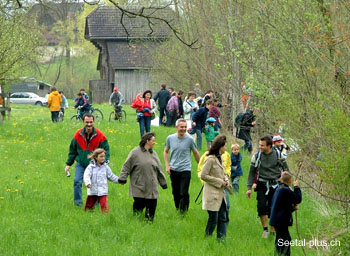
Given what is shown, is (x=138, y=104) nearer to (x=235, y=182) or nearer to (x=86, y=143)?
(x=235, y=182)

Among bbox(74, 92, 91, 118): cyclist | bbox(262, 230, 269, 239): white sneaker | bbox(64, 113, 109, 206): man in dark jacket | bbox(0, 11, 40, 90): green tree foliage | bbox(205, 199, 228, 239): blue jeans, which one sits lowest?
bbox(262, 230, 269, 239): white sneaker

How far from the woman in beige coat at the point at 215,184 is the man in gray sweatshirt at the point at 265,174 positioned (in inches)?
38.3

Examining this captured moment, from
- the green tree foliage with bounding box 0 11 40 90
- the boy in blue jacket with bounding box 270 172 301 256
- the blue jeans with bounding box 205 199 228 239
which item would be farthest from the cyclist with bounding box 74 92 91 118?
the boy in blue jacket with bounding box 270 172 301 256

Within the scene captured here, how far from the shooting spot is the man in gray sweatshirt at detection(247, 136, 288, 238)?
1309cm

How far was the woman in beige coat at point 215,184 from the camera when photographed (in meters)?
12.2

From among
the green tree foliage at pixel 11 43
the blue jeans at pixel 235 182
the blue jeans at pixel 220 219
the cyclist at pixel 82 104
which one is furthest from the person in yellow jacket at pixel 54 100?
the blue jeans at pixel 220 219

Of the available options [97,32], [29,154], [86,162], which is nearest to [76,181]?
[86,162]

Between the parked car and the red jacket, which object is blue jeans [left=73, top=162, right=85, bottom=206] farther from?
the parked car

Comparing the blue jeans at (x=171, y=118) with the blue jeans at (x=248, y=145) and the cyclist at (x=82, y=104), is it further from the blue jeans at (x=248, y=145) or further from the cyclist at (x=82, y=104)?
the blue jeans at (x=248, y=145)

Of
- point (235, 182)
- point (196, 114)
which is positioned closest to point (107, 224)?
point (235, 182)

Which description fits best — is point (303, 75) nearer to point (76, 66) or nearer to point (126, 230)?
point (126, 230)

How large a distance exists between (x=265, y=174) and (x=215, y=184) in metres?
1.30

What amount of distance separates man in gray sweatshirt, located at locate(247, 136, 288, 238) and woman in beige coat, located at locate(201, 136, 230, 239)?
0.97 m

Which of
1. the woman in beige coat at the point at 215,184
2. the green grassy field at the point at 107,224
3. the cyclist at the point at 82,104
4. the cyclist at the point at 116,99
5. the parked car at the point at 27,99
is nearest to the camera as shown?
the green grassy field at the point at 107,224
